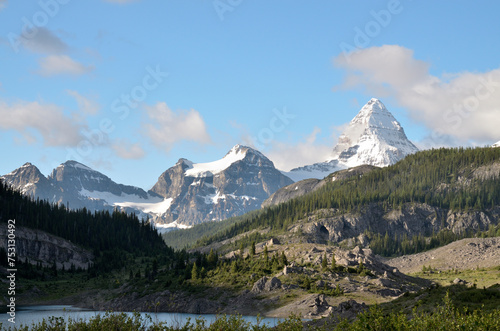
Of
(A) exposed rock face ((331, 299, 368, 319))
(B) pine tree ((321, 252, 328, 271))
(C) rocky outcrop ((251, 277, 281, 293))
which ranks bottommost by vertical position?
(A) exposed rock face ((331, 299, 368, 319))

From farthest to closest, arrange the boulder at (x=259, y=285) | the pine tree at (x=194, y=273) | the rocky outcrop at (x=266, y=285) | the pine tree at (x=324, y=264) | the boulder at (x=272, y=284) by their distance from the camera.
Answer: the pine tree at (x=194, y=273)
the pine tree at (x=324, y=264)
the boulder at (x=259, y=285)
the rocky outcrop at (x=266, y=285)
the boulder at (x=272, y=284)

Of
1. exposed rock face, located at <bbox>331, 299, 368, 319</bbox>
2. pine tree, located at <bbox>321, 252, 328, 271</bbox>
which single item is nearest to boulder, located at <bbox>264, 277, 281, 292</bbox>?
pine tree, located at <bbox>321, 252, 328, 271</bbox>

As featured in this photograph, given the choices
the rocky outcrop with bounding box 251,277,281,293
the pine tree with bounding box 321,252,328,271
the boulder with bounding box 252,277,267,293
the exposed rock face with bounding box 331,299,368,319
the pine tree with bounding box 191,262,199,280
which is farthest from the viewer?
Result: the pine tree with bounding box 191,262,199,280

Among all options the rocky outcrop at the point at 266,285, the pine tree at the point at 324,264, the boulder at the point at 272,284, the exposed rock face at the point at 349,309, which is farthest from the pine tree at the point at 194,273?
the exposed rock face at the point at 349,309

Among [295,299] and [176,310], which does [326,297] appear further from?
[176,310]

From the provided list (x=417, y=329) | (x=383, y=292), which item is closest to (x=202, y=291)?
(x=383, y=292)

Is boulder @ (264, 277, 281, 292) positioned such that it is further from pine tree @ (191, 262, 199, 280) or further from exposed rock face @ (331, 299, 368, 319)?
exposed rock face @ (331, 299, 368, 319)

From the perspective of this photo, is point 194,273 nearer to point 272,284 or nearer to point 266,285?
point 266,285

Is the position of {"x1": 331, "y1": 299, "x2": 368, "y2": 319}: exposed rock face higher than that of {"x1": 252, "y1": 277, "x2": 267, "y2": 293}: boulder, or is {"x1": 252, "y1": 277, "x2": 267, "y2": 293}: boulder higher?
{"x1": 252, "y1": 277, "x2": 267, "y2": 293}: boulder

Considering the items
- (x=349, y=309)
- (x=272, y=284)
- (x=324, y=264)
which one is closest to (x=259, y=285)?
(x=272, y=284)

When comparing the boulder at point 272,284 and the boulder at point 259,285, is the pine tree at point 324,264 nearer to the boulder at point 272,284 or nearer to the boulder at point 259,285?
the boulder at point 272,284

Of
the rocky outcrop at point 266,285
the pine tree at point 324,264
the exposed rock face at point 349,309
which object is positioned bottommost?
the exposed rock face at point 349,309

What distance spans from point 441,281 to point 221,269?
2748 inches

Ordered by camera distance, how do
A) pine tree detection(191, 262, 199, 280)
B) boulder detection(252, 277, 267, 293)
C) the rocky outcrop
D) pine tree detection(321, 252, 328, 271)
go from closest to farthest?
1. the rocky outcrop
2. boulder detection(252, 277, 267, 293)
3. pine tree detection(321, 252, 328, 271)
4. pine tree detection(191, 262, 199, 280)
